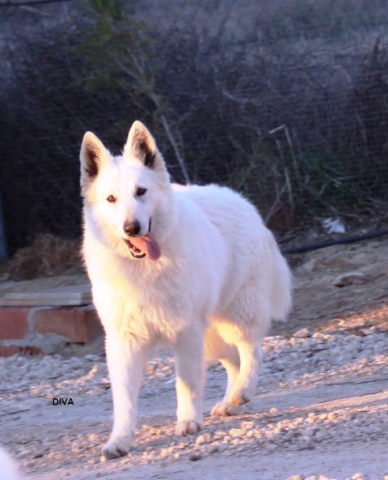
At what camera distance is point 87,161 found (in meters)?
4.80

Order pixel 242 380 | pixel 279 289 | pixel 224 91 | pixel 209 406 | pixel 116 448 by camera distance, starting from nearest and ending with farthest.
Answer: pixel 116 448
pixel 242 380
pixel 209 406
pixel 279 289
pixel 224 91

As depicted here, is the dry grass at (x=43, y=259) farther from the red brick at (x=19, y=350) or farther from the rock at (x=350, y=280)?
the rock at (x=350, y=280)

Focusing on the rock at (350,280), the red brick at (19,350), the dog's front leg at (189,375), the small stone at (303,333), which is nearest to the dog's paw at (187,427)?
the dog's front leg at (189,375)

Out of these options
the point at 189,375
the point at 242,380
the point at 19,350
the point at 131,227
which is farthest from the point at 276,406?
the point at 19,350

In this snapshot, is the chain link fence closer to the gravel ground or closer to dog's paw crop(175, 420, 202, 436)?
the gravel ground

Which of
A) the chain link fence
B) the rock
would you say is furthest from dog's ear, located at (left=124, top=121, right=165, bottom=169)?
the chain link fence

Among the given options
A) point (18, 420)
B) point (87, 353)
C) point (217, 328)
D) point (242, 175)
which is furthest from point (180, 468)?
point (242, 175)

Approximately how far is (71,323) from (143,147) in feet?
8.31

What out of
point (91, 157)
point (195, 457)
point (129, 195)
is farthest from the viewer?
point (91, 157)

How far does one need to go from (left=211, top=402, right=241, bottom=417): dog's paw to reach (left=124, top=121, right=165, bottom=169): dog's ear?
1.35 m

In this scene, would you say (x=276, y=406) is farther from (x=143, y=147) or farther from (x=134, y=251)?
(x=143, y=147)

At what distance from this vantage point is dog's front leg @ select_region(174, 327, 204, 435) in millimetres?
4660

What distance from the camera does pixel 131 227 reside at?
4.42 metres

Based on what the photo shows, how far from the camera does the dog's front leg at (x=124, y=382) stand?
447 cm
